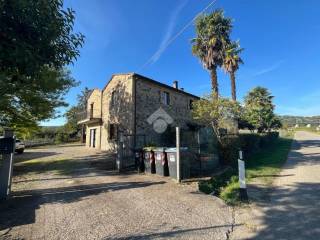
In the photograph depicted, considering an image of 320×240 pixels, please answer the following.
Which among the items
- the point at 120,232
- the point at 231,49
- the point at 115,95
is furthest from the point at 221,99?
the point at 231,49

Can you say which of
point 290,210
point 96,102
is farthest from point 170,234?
point 96,102

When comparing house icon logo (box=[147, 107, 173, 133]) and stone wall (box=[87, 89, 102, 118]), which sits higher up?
stone wall (box=[87, 89, 102, 118])

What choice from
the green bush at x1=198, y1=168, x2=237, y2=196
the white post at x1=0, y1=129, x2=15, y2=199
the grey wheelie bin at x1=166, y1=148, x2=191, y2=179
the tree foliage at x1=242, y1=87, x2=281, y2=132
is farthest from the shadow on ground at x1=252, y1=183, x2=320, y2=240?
the tree foliage at x1=242, y1=87, x2=281, y2=132

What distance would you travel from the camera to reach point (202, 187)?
8.34 meters

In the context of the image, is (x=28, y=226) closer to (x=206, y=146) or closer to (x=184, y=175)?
(x=184, y=175)

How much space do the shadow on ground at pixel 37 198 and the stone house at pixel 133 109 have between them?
21.2 ft

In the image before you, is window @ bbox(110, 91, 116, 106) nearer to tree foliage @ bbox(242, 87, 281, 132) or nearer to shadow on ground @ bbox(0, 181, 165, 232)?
shadow on ground @ bbox(0, 181, 165, 232)

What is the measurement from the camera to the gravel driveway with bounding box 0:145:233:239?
14.8 feet

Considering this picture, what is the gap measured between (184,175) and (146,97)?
9.87 metres

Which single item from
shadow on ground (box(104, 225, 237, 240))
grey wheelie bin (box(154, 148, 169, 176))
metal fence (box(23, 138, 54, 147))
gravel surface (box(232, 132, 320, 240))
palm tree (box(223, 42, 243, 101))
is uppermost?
palm tree (box(223, 42, 243, 101))

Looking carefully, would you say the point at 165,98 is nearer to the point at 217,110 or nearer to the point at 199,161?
the point at 217,110

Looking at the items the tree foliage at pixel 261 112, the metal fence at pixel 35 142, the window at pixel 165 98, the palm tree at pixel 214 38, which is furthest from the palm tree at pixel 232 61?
the metal fence at pixel 35 142

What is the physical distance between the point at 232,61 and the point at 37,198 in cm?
2264

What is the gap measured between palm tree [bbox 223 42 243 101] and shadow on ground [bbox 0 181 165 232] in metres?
19.2
